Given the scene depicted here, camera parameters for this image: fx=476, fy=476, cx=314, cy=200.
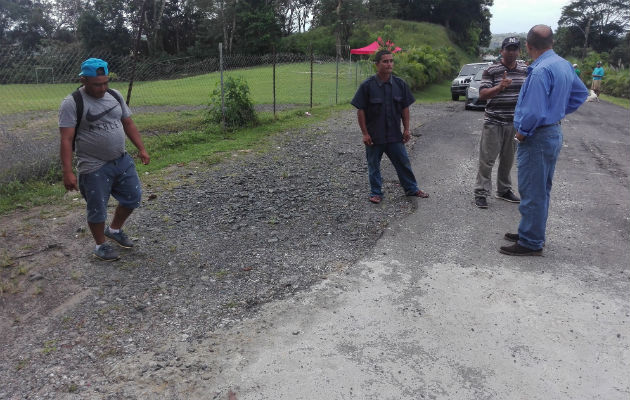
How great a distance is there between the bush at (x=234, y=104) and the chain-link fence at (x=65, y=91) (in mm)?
491

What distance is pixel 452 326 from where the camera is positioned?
10.6 feet

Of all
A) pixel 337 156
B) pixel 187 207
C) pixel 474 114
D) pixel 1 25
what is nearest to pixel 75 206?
pixel 187 207

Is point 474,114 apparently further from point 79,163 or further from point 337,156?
point 79,163

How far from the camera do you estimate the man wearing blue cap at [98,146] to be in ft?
12.4

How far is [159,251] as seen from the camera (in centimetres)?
443

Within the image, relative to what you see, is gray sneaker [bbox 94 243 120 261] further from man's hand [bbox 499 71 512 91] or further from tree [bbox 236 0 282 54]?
tree [bbox 236 0 282 54]

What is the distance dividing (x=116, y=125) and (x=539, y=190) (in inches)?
147

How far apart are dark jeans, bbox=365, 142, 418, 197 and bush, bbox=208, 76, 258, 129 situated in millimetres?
5487

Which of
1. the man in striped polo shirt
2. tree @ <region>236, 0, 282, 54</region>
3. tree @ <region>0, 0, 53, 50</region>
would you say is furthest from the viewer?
tree @ <region>0, 0, 53, 50</region>

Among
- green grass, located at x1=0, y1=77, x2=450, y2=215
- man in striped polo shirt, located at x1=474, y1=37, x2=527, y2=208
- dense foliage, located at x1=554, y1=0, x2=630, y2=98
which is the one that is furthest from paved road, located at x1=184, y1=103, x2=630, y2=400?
dense foliage, located at x1=554, y1=0, x2=630, y2=98

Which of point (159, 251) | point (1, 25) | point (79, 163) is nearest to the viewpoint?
point (79, 163)

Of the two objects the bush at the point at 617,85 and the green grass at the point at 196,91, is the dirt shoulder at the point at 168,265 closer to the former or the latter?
the green grass at the point at 196,91

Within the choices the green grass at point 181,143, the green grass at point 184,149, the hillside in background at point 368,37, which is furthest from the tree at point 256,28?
the green grass at point 184,149

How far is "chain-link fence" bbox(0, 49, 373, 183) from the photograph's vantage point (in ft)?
22.6
